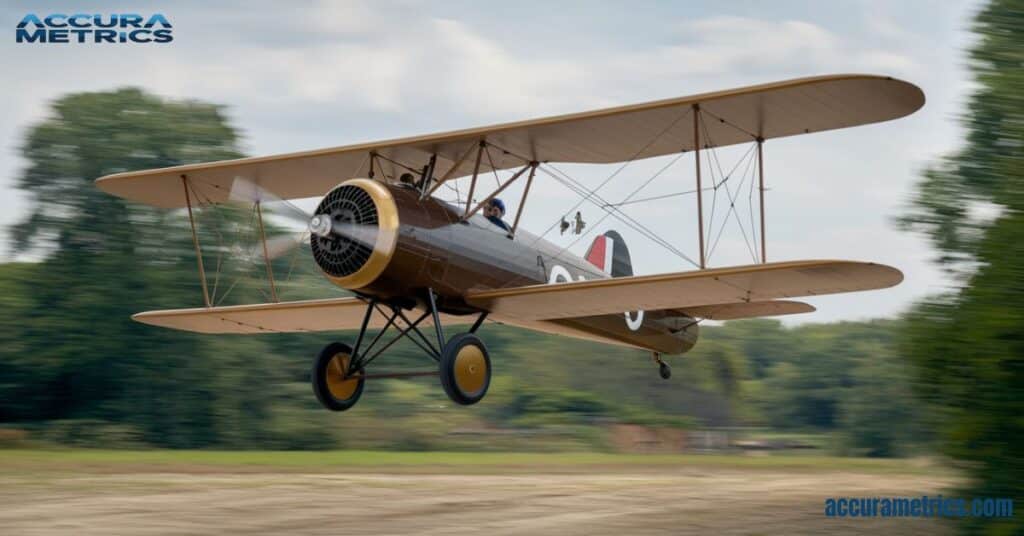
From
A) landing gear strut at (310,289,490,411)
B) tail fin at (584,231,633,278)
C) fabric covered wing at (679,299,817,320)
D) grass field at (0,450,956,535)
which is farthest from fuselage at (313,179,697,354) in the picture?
grass field at (0,450,956,535)

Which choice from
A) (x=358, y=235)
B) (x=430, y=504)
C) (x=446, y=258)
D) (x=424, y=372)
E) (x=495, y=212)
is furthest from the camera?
(x=430, y=504)

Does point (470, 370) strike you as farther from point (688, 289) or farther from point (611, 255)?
point (611, 255)

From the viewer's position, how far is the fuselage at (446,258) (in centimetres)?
1028

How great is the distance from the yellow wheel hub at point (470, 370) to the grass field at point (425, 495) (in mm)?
1219

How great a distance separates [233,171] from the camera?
12.5 metres

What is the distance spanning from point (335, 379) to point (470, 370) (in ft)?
4.70

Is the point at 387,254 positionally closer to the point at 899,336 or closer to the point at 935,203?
the point at 899,336

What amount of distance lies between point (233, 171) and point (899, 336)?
7.01 metres

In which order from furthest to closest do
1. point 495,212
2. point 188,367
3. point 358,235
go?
point 188,367 → point 495,212 → point 358,235

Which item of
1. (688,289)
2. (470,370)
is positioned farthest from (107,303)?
(688,289)

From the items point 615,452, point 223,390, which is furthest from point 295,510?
point 223,390

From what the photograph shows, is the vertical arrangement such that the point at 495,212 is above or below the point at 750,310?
above

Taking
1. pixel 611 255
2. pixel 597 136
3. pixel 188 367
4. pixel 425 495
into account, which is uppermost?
pixel 597 136

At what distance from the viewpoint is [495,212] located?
11.8m
